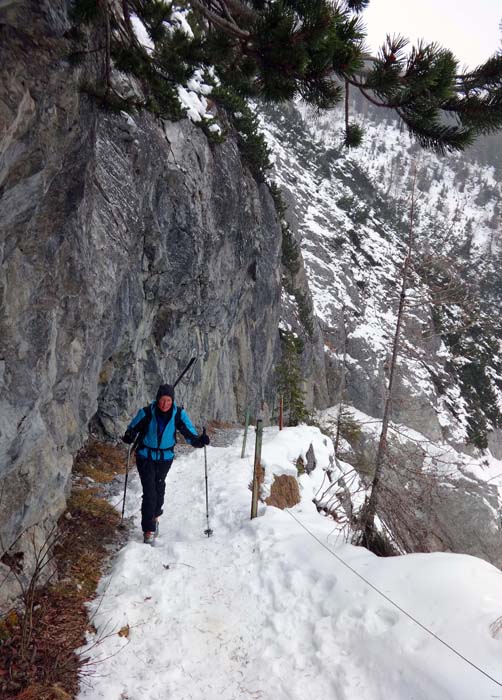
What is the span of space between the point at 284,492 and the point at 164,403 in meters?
4.39

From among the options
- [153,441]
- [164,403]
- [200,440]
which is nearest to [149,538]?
[153,441]

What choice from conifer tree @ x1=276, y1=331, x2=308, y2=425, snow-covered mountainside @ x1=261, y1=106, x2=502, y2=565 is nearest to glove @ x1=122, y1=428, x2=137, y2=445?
snow-covered mountainside @ x1=261, y1=106, x2=502, y2=565

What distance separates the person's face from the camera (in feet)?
17.9

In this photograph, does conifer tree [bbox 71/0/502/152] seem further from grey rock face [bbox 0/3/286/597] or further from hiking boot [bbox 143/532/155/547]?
hiking boot [bbox 143/532/155/547]

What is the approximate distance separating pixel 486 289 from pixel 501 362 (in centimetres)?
1503

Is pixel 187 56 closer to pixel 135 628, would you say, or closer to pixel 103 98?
pixel 103 98

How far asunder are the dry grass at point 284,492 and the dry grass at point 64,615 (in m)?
3.17

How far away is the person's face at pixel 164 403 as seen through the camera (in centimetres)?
545

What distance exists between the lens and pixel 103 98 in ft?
15.4

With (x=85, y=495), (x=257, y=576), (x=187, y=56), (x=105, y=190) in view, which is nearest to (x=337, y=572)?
(x=257, y=576)

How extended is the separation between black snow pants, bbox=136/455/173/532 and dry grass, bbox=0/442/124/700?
61 cm

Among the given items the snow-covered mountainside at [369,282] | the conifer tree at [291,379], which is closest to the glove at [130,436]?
the conifer tree at [291,379]

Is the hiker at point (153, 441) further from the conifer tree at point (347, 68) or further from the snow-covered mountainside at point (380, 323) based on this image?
the snow-covered mountainside at point (380, 323)

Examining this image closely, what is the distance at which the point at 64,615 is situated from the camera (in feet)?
12.8
